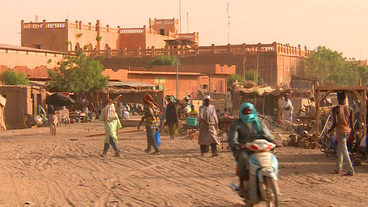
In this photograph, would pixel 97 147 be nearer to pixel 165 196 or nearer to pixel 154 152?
pixel 154 152

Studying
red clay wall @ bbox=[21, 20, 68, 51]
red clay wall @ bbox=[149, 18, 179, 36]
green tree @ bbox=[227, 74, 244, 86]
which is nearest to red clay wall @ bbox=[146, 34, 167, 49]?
red clay wall @ bbox=[149, 18, 179, 36]

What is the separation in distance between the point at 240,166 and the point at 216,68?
39764 millimetres

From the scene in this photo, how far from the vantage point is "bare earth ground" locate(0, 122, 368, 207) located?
7.61m

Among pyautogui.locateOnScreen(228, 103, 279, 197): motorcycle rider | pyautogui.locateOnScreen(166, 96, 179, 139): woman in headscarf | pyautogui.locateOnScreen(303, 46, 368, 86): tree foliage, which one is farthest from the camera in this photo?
pyautogui.locateOnScreen(303, 46, 368, 86): tree foliage

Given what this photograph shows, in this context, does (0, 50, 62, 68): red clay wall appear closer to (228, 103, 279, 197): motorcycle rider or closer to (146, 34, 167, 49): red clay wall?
(146, 34, 167, 49): red clay wall

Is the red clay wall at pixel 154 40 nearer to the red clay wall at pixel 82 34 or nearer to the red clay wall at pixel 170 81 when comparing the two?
the red clay wall at pixel 82 34

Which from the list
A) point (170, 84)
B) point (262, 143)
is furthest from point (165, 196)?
point (170, 84)

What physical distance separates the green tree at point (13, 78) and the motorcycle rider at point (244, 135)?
28.8 m

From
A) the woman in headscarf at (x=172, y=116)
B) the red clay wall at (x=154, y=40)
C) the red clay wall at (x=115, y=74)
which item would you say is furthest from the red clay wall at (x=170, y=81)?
the woman in headscarf at (x=172, y=116)

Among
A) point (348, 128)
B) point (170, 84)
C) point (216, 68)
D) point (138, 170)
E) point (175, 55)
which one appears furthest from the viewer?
point (175, 55)

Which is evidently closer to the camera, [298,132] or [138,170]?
[138,170]

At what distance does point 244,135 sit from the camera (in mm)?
7023

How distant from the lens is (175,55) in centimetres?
5484

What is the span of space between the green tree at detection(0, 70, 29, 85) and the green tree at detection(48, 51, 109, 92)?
Result: 1.92m
